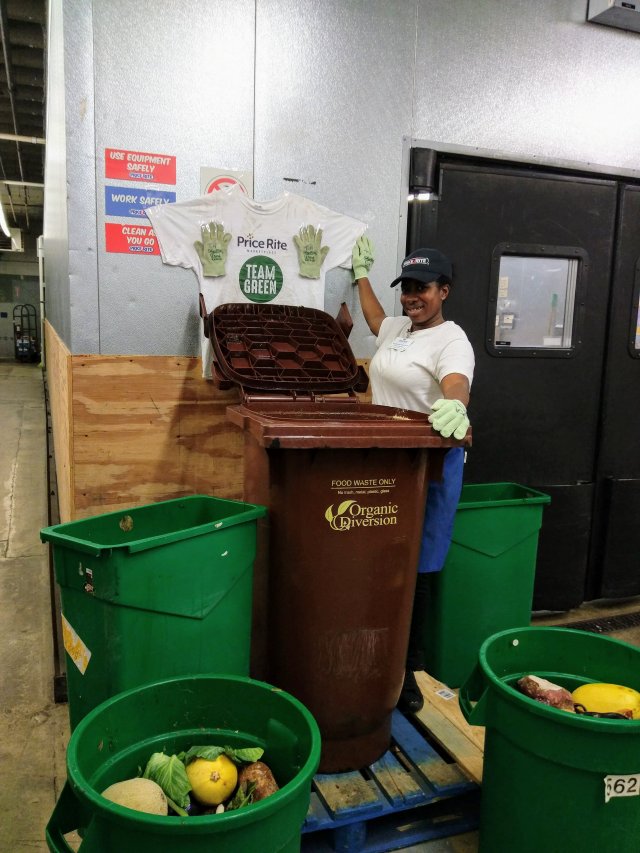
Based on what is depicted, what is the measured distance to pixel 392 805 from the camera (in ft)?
5.77

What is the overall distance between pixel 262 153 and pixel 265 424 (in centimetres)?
149

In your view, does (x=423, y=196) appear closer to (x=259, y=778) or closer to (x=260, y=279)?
(x=260, y=279)

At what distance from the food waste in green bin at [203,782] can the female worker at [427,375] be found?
958 mm

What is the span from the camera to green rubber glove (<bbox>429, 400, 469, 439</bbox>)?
5.84ft

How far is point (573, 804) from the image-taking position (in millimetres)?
1416

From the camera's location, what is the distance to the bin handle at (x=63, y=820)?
119cm

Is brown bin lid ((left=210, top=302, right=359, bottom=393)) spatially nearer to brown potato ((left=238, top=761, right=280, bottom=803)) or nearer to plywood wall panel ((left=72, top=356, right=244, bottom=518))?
plywood wall panel ((left=72, top=356, right=244, bottom=518))

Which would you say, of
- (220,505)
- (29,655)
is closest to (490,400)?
(220,505)

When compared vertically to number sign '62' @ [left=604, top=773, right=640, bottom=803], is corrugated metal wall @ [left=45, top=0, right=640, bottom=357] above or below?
above

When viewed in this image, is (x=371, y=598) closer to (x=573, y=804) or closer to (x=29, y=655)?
(x=573, y=804)

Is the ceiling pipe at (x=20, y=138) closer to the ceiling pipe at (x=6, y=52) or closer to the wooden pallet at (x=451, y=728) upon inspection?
the ceiling pipe at (x=6, y=52)

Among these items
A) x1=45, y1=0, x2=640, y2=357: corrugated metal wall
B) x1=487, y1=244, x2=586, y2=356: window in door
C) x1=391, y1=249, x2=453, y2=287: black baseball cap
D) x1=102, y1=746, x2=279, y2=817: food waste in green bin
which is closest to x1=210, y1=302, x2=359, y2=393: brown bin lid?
x1=45, y1=0, x2=640, y2=357: corrugated metal wall

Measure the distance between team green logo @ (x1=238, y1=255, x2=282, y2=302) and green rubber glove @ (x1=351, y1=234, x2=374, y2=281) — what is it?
0.35 m

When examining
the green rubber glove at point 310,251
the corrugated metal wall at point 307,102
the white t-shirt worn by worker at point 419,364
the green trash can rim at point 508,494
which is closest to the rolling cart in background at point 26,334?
the corrugated metal wall at point 307,102
